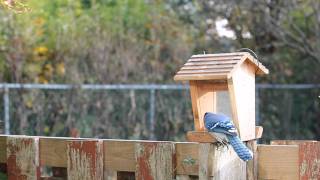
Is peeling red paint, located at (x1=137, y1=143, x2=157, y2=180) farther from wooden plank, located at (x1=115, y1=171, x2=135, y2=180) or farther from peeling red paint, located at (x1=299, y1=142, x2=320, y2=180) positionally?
peeling red paint, located at (x1=299, y1=142, x2=320, y2=180)

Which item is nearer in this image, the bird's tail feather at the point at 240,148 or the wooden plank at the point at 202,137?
the bird's tail feather at the point at 240,148

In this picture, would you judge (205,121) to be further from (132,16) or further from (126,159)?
(132,16)

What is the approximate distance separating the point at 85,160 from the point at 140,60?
5.46 m

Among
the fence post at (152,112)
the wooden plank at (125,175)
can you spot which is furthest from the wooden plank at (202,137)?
the fence post at (152,112)

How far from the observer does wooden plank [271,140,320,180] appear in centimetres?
319

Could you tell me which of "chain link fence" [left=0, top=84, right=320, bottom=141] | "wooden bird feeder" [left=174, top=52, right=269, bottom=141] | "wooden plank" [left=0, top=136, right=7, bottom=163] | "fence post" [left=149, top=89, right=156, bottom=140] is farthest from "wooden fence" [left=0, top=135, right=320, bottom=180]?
"fence post" [left=149, top=89, right=156, bottom=140]

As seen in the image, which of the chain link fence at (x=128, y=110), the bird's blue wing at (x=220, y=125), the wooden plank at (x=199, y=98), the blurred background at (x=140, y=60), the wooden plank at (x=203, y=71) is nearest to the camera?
the bird's blue wing at (x=220, y=125)

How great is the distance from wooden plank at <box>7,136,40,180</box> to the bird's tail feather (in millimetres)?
1057

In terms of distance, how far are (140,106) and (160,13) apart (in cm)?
157

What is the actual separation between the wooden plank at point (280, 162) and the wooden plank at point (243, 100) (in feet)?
0.51

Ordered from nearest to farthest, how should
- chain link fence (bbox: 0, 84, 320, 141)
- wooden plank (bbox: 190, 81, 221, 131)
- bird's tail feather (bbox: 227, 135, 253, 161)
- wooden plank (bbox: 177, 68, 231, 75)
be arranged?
1. bird's tail feather (bbox: 227, 135, 253, 161)
2. wooden plank (bbox: 177, 68, 231, 75)
3. wooden plank (bbox: 190, 81, 221, 131)
4. chain link fence (bbox: 0, 84, 320, 141)

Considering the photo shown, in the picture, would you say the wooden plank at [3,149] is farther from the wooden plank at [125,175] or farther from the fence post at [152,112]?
the fence post at [152,112]

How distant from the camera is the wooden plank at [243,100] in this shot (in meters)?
3.33

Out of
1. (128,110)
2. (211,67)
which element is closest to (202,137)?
(211,67)
